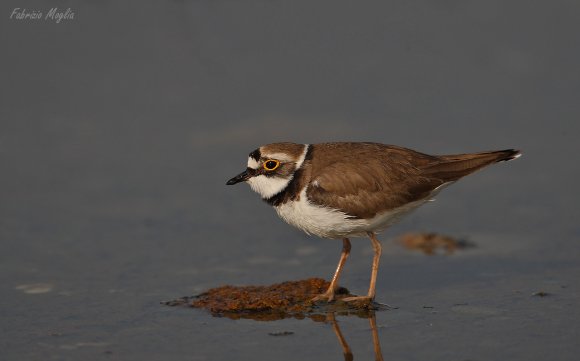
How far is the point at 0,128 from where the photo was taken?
11.9 metres

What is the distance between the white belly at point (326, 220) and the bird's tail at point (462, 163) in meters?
0.55

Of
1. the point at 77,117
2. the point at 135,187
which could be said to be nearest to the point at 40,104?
the point at 77,117

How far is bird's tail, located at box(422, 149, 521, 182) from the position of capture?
9102 millimetres

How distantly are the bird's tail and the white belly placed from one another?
55cm

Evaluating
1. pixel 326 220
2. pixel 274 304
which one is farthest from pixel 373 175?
pixel 274 304

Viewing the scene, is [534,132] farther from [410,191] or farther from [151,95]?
[151,95]

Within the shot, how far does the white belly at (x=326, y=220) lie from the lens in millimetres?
8547

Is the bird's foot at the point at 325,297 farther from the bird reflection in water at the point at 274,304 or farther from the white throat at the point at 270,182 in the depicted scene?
the white throat at the point at 270,182
